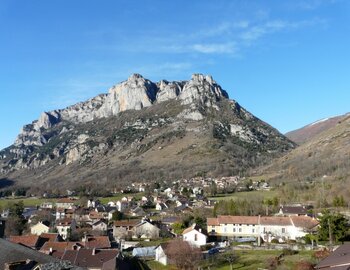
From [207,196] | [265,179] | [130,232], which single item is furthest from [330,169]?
[130,232]

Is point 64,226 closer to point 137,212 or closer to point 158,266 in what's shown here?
point 137,212

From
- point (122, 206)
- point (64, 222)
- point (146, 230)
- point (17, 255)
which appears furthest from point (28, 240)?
point (122, 206)

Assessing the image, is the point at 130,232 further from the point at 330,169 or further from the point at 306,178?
the point at 330,169

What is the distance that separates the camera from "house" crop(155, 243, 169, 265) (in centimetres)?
4562

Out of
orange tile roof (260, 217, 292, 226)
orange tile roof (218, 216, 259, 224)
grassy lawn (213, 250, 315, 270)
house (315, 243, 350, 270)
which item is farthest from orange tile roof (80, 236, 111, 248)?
house (315, 243, 350, 270)

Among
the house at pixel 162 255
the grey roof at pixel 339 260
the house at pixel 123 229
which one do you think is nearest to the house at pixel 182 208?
the house at pixel 123 229

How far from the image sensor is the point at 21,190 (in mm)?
155750

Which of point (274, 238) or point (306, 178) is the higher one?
point (306, 178)

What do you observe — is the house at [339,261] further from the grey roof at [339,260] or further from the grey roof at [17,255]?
the grey roof at [17,255]

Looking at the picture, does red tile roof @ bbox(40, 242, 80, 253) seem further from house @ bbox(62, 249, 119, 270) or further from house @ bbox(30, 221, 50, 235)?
house @ bbox(30, 221, 50, 235)

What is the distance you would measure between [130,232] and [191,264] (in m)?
26.6

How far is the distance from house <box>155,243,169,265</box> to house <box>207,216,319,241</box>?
16.8 m

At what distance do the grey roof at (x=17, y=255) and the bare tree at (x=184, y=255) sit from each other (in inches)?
1178

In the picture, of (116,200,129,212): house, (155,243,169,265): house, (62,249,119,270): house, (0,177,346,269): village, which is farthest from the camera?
(116,200,129,212): house
